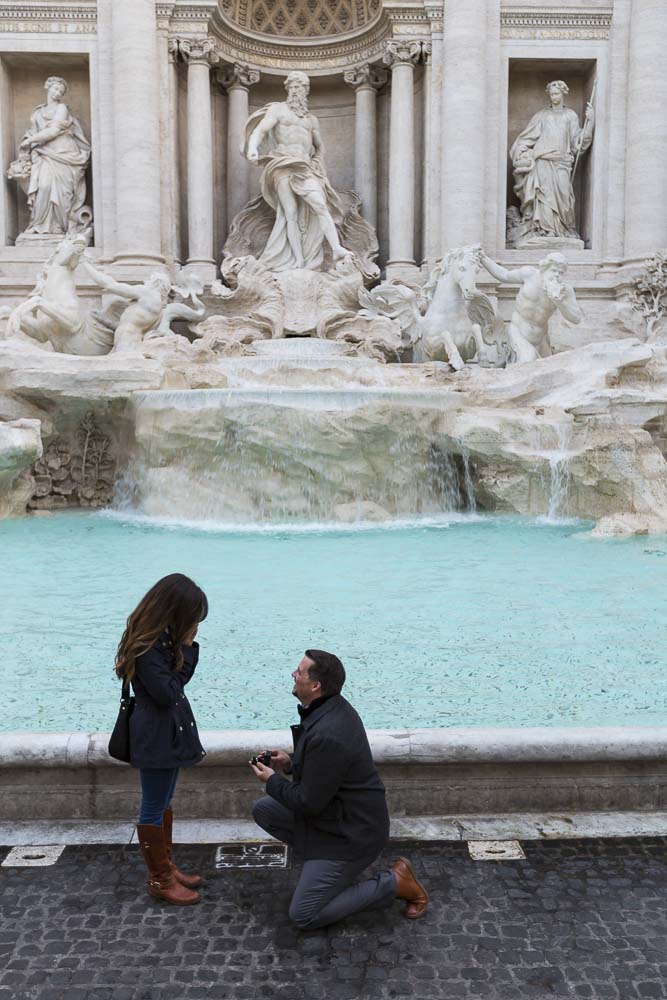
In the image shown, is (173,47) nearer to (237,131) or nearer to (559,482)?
(237,131)

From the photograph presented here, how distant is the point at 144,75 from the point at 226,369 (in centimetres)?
603

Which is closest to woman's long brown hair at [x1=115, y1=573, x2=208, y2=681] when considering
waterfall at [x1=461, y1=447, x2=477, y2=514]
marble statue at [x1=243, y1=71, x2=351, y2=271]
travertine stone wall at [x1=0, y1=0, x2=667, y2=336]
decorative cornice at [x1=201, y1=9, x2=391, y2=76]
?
waterfall at [x1=461, y1=447, x2=477, y2=514]

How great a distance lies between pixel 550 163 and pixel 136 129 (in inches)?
261

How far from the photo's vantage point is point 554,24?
46.5 feet

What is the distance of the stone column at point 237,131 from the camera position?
48.5 feet

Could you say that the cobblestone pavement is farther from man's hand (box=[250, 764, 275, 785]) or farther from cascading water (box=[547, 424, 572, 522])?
cascading water (box=[547, 424, 572, 522])

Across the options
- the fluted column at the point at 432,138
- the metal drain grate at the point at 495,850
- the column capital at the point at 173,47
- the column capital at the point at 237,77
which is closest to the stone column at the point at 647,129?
the fluted column at the point at 432,138

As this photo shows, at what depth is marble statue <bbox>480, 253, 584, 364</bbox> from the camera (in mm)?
10414

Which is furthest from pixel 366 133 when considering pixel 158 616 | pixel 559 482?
pixel 158 616

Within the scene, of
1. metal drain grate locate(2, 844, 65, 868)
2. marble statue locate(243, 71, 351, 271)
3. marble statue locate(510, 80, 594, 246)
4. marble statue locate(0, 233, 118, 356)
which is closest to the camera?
metal drain grate locate(2, 844, 65, 868)

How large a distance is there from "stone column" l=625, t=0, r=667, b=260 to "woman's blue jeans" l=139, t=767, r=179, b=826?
13.4 metres

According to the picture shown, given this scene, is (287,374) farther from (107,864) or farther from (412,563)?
(107,864)

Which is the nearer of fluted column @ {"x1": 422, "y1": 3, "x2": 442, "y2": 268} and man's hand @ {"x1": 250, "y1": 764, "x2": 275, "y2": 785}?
man's hand @ {"x1": 250, "y1": 764, "x2": 275, "y2": 785}

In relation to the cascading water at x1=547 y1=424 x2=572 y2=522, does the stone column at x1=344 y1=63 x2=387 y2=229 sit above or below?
above
